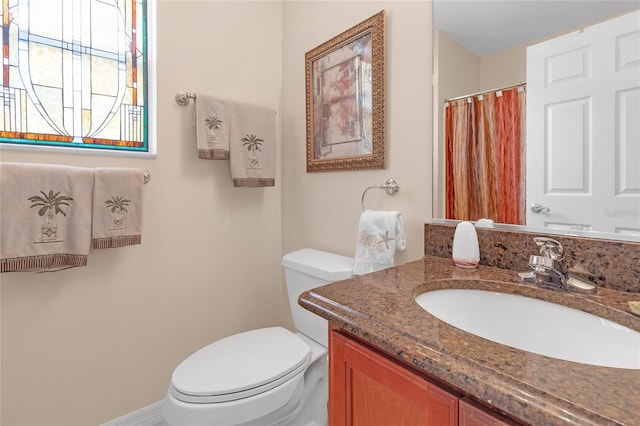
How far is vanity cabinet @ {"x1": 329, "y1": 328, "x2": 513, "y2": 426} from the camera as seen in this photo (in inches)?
19.0

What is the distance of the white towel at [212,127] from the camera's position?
4.90ft

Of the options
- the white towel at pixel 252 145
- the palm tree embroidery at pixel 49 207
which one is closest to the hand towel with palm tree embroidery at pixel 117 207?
the palm tree embroidery at pixel 49 207

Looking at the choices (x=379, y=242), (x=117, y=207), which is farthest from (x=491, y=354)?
(x=117, y=207)

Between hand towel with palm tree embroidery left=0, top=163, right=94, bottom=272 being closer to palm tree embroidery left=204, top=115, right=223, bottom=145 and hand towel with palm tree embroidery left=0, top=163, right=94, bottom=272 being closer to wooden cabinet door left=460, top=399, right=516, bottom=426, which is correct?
palm tree embroidery left=204, top=115, right=223, bottom=145

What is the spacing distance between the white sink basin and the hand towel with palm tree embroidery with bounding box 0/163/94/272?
1233 millimetres

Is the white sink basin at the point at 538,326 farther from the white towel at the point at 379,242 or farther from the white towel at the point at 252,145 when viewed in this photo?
the white towel at the point at 252,145

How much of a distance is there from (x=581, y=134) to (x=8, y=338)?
1.97 meters

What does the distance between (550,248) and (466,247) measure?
0.21 meters

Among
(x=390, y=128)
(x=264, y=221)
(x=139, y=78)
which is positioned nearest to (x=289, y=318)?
(x=264, y=221)

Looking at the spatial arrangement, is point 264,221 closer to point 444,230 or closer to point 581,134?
point 444,230

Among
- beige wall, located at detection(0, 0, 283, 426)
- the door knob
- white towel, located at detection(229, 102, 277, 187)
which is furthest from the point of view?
white towel, located at detection(229, 102, 277, 187)

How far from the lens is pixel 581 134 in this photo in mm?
820

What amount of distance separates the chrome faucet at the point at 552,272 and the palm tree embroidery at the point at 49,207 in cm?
152

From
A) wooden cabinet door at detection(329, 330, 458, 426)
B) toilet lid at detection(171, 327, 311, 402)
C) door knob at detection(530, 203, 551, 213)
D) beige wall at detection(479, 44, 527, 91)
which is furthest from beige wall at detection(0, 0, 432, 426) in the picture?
wooden cabinet door at detection(329, 330, 458, 426)
